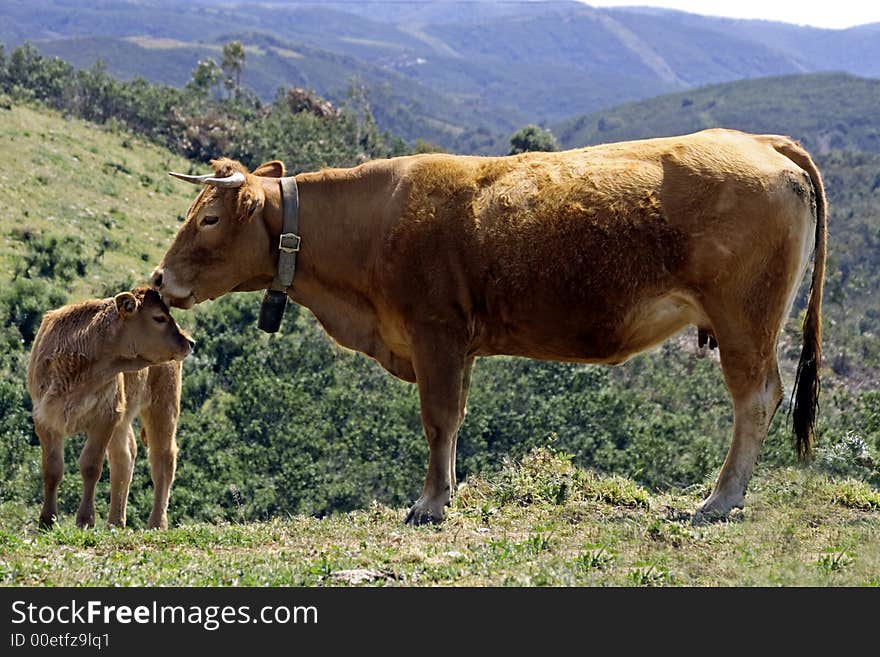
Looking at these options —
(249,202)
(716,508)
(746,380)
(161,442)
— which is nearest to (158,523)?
(161,442)

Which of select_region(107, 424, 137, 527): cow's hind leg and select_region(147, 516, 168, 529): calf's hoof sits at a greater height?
select_region(107, 424, 137, 527): cow's hind leg

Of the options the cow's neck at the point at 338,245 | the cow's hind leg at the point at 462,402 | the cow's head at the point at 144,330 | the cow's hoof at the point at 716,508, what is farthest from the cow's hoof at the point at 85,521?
the cow's hoof at the point at 716,508

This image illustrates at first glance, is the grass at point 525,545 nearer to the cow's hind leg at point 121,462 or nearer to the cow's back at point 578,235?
the cow's back at point 578,235

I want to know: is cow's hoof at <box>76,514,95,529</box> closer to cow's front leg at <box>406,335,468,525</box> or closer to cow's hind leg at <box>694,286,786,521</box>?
cow's front leg at <box>406,335,468,525</box>

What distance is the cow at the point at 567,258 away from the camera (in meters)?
8.66

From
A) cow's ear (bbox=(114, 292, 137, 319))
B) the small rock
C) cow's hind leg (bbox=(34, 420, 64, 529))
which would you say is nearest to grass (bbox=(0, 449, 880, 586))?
the small rock

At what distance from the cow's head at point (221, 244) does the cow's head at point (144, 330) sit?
1126 millimetres

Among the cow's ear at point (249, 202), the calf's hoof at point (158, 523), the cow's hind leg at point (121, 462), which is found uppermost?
the cow's ear at point (249, 202)

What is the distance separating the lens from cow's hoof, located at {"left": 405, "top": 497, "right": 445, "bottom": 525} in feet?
29.2

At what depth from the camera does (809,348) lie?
30.8 feet

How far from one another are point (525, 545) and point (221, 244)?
3616mm

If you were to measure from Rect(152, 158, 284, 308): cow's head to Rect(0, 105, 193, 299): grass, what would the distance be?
3339 centimetres

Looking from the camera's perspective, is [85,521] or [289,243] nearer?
[289,243]

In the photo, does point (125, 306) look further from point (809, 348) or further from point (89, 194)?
point (89, 194)
